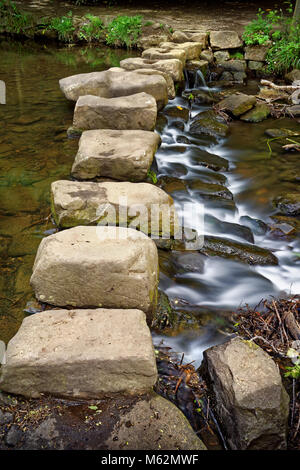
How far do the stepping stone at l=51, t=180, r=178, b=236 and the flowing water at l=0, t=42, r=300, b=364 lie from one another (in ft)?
0.86

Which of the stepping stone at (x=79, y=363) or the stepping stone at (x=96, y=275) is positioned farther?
the stepping stone at (x=96, y=275)

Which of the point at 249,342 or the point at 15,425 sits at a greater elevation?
the point at 249,342

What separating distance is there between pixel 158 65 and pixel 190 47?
6.36ft

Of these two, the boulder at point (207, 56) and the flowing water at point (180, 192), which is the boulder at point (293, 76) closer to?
the flowing water at point (180, 192)

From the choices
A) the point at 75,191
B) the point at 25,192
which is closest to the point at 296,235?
the point at 75,191

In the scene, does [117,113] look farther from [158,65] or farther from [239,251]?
[158,65]

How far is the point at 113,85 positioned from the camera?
513 cm

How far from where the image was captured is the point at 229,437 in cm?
184

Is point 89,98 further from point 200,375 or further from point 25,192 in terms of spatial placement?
point 200,375

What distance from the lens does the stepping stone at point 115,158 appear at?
3539mm

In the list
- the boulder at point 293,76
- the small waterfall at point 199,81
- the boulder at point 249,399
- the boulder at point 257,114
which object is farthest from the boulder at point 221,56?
the boulder at point 249,399

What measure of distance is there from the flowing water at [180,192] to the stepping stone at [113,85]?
1.26 ft

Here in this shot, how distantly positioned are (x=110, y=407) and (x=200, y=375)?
0.60 meters

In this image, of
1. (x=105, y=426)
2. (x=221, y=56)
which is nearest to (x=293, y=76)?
(x=221, y=56)
